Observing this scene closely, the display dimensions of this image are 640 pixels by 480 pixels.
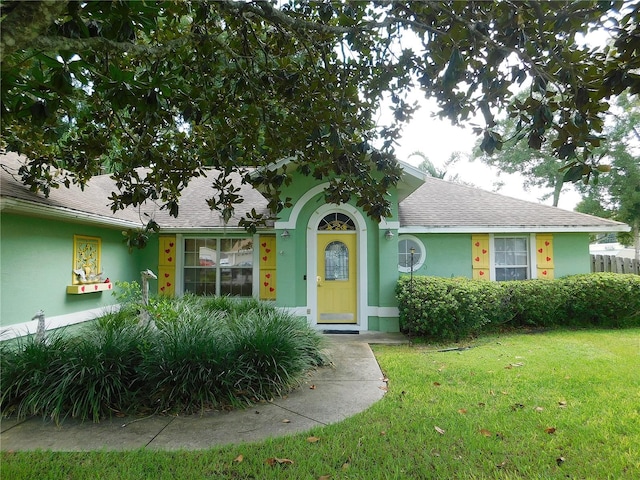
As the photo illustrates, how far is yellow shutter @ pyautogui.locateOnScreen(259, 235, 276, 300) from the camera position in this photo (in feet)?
33.2

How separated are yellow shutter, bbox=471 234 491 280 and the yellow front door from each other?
386cm

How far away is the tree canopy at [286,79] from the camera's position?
2488mm

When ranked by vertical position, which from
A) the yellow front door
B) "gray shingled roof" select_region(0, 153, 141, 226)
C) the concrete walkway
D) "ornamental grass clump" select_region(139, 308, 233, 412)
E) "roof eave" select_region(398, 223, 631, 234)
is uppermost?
"gray shingled roof" select_region(0, 153, 141, 226)

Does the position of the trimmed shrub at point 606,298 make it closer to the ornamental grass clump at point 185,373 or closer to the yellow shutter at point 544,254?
the yellow shutter at point 544,254

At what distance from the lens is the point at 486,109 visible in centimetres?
264

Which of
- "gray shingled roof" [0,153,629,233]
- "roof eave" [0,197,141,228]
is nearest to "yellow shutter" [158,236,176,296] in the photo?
"gray shingled roof" [0,153,629,233]

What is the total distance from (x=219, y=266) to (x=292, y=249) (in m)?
2.89

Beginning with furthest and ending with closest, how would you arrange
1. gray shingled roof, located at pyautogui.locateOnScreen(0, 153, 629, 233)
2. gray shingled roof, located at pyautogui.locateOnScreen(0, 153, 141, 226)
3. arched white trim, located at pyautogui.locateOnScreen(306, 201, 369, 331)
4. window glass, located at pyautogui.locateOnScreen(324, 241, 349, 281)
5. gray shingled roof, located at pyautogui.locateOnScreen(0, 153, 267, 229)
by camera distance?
window glass, located at pyautogui.locateOnScreen(324, 241, 349, 281), arched white trim, located at pyautogui.locateOnScreen(306, 201, 369, 331), gray shingled roof, located at pyautogui.locateOnScreen(0, 153, 629, 233), gray shingled roof, located at pyautogui.locateOnScreen(0, 153, 267, 229), gray shingled roof, located at pyautogui.locateOnScreen(0, 153, 141, 226)

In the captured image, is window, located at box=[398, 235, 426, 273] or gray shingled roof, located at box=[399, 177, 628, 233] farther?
window, located at box=[398, 235, 426, 273]

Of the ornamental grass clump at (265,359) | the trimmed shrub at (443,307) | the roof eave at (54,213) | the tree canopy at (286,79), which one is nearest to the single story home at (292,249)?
the roof eave at (54,213)

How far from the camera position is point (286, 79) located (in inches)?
150

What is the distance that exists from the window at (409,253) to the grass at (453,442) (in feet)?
15.6

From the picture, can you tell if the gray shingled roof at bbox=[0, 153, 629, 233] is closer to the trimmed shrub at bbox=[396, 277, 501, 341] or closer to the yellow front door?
the yellow front door

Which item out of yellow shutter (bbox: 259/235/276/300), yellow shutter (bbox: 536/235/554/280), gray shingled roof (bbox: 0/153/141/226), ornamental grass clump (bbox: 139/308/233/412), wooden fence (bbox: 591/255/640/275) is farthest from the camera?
wooden fence (bbox: 591/255/640/275)
